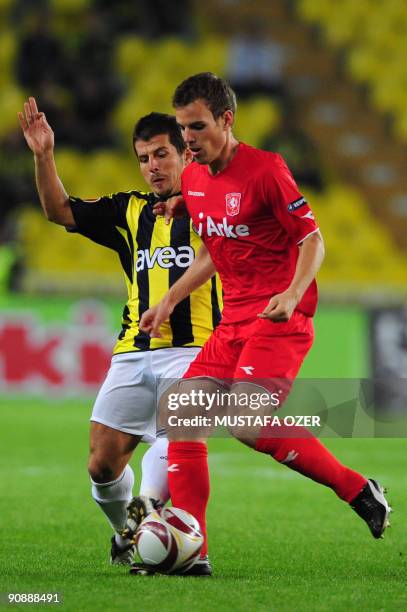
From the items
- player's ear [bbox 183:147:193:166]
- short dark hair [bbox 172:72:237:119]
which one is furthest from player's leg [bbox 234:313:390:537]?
player's ear [bbox 183:147:193:166]

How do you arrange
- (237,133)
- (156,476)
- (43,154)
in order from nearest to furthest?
(156,476) → (43,154) → (237,133)

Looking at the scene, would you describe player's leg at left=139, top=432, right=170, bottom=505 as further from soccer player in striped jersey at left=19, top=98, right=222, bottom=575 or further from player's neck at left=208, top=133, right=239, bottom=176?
player's neck at left=208, top=133, right=239, bottom=176

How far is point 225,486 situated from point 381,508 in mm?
3263

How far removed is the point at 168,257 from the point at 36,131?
2.43ft

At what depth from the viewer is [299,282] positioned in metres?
4.14

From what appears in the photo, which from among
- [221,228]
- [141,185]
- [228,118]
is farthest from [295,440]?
[141,185]

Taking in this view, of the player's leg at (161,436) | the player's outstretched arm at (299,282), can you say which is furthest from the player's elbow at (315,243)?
the player's leg at (161,436)

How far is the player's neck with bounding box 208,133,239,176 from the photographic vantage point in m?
4.46

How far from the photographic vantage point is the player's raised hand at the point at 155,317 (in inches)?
179

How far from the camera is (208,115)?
4.33 m

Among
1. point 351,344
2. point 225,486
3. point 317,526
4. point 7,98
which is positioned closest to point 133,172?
point 7,98

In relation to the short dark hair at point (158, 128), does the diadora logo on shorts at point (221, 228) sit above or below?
below

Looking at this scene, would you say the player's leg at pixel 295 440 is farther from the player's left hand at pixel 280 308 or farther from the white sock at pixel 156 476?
the white sock at pixel 156 476

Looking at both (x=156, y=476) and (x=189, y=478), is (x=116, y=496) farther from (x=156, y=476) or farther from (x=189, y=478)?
(x=189, y=478)
